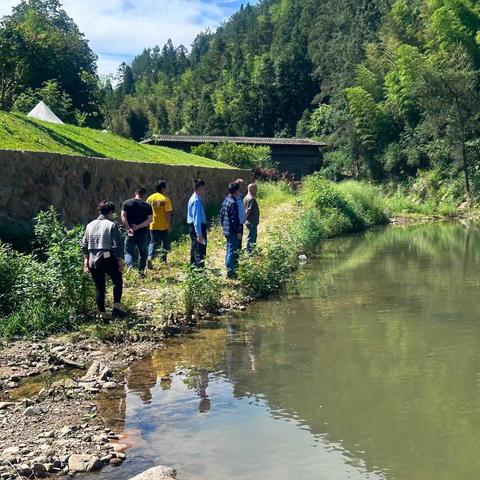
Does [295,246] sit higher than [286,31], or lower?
lower

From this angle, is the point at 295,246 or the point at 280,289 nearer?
the point at 280,289

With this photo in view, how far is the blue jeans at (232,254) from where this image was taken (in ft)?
34.7

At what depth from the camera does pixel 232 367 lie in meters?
6.62

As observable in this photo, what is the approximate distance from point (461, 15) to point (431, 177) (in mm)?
9684

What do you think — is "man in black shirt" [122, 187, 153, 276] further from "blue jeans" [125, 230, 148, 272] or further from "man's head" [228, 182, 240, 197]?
"man's head" [228, 182, 240, 197]

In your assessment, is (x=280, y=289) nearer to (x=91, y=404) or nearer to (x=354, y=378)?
(x=354, y=378)

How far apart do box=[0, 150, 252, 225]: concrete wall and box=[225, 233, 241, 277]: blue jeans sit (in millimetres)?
3566

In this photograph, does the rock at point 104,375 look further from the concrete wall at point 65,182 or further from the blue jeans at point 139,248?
the concrete wall at point 65,182

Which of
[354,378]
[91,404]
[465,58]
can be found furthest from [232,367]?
[465,58]

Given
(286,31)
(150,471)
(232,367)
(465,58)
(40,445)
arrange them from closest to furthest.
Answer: (150,471) < (40,445) < (232,367) < (465,58) < (286,31)

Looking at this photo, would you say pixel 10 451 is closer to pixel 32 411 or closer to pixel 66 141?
pixel 32 411

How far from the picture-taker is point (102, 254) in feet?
25.0

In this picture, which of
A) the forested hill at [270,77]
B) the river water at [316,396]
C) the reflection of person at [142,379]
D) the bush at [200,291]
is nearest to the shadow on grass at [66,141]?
the bush at [200,291]

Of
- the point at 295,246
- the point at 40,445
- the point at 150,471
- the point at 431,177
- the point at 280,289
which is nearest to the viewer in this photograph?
the point at 150,471
